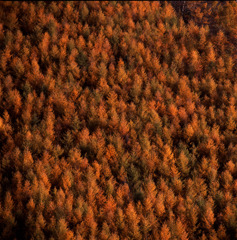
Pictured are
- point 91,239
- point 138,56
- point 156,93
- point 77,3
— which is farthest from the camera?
point 77,3

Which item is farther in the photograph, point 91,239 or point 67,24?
point 67,24

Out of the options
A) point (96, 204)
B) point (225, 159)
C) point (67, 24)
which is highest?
point (67, 24)

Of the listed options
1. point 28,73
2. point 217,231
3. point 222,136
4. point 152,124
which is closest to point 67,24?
point 28,73

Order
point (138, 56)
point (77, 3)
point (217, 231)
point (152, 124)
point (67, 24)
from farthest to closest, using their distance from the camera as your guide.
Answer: point (77, 3)
point (67, 24)
point (138, 56)
point (152, 124)
point (217, 231)

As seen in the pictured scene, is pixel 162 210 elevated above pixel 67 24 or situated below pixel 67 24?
below

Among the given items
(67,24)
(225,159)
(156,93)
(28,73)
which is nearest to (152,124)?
(156,93)

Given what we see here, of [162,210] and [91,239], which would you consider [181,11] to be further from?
[91,239]

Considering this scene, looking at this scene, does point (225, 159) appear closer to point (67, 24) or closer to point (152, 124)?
point (152, 124)
